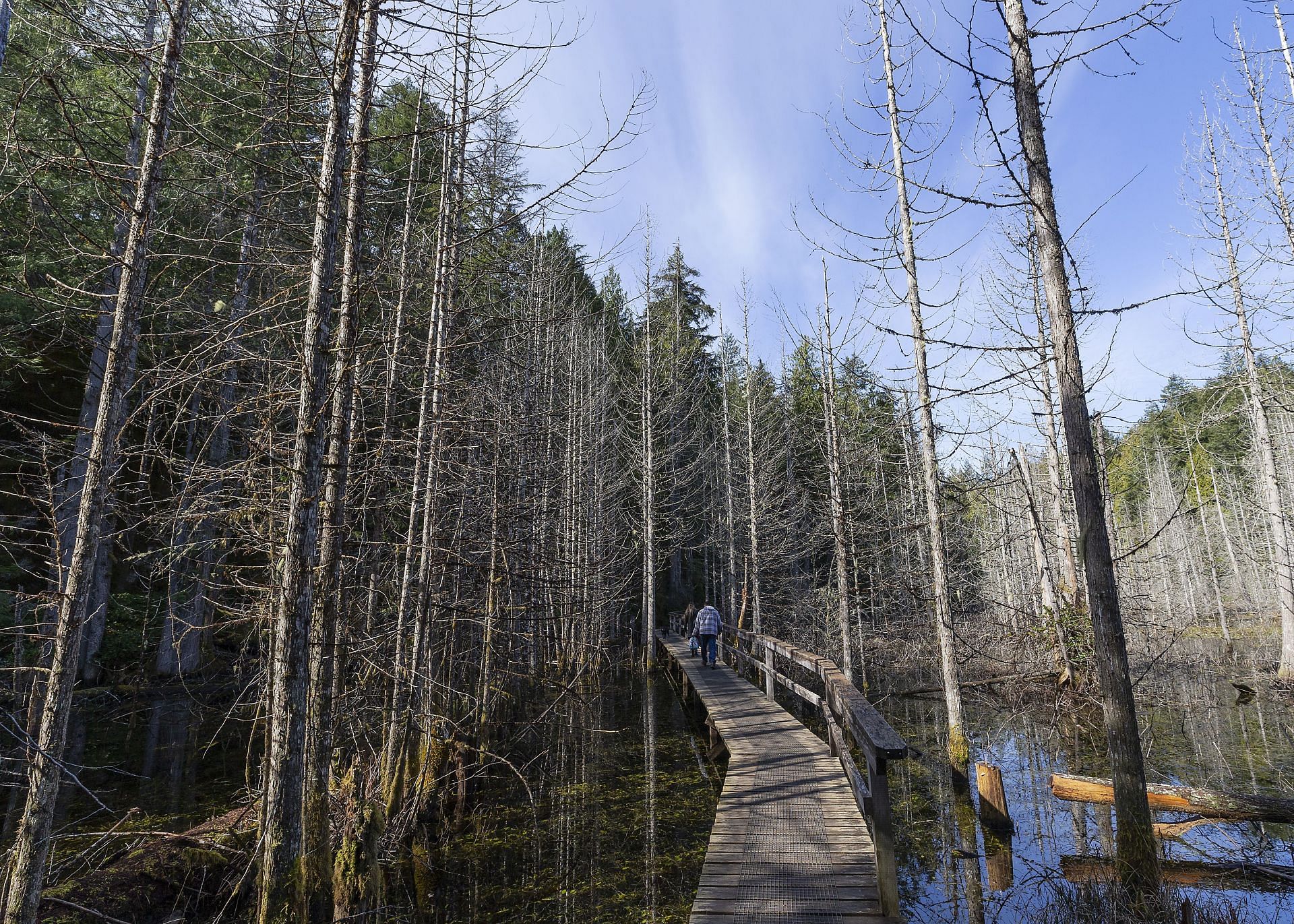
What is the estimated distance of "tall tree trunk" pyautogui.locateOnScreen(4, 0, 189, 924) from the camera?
3.32 m

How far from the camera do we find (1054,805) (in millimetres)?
7414

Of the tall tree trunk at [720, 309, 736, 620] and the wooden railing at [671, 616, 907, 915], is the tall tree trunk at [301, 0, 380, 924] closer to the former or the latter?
the wooden railing at [671, 616, 907, 915]

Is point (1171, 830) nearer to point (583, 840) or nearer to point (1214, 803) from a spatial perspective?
point (1214, 803)

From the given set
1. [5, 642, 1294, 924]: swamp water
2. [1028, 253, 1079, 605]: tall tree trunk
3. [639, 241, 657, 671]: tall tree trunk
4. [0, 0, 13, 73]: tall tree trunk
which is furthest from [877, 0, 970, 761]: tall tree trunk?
[639, 241, 657, 671]: tall tree trunk

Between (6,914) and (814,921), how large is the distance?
14.3 feet

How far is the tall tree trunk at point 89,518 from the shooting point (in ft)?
10.9

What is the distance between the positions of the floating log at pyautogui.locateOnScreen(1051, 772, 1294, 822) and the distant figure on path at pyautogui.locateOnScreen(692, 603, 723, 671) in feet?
29.5

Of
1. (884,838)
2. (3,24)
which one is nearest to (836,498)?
(884,838)

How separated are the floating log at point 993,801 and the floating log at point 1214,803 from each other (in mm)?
1030

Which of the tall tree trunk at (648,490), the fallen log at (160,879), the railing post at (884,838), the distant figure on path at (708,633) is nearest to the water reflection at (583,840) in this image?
the fallen log at (160,879)

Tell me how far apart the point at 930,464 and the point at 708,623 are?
775cm

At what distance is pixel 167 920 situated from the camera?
15.1 ft

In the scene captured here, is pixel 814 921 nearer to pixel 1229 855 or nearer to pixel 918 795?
pixel 1229 855

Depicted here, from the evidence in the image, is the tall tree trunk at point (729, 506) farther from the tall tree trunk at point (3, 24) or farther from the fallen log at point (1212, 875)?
the tall tree trunk at point (3, 24)
